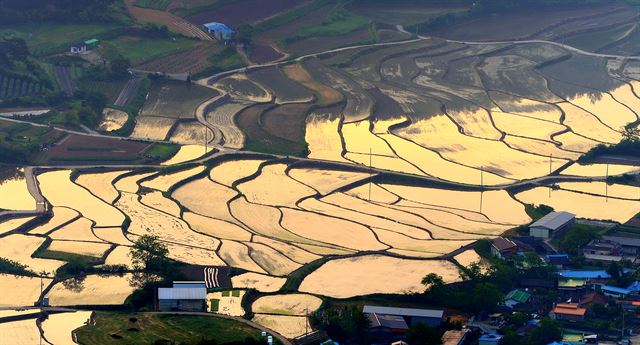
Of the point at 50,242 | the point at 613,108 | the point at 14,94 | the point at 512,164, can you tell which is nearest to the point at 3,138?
the point at 14,94

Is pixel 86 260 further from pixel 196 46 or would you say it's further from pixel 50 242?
pixel 196 46

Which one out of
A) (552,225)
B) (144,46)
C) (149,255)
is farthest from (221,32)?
(149,255)

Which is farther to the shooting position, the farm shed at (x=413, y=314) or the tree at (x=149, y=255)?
the tree at (x=149, y=255)

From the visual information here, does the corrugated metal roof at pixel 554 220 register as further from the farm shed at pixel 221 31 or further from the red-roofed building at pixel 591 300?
the farm shed at pixel 221 31

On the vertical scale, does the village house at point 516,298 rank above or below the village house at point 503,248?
below

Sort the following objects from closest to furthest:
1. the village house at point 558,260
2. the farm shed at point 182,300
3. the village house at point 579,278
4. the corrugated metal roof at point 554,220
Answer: the farm shed at point 182,300, the village house at point 579,278, the village house at point 558,260, the corrugated metal roof at point 554,220

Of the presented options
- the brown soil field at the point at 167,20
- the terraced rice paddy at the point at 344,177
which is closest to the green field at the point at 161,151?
the terraced rice paddy at the point at 344,177

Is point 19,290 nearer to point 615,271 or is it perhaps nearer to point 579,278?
point 579,278
